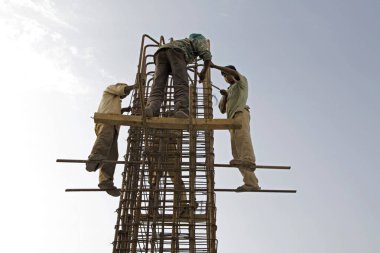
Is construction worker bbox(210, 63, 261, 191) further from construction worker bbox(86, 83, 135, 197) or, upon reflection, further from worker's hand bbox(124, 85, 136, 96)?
construction worker bbox(86, 83, 135, 197)

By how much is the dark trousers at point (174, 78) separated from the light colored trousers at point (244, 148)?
152 centimetres

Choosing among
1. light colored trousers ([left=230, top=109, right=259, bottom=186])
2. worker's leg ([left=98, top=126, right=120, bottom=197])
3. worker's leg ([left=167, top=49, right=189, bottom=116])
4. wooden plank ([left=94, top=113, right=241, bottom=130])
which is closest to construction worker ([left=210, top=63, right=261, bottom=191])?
light colored trousers ([left=230, top=109, right=259, bottom=186])

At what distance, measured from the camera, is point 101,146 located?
7.96m

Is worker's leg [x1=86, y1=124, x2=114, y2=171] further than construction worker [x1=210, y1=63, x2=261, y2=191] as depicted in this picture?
No

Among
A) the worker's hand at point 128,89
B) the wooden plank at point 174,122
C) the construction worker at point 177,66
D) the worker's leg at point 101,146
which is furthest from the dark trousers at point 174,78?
the worker's leg at point 101,146

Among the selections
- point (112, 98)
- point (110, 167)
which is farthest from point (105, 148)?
point (112, 98)

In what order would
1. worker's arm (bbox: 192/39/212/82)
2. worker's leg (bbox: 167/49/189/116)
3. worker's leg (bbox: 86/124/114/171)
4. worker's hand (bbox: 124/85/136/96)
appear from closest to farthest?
worker's leg (bbox: 167/49/189/116) < worker's arm (bbox: 192/39/212/82) < worker's leg (bbox: 86/124/114/171) < worker's hand (bbox: 124/85/136/96)

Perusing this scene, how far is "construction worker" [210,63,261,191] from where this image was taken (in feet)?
25.8

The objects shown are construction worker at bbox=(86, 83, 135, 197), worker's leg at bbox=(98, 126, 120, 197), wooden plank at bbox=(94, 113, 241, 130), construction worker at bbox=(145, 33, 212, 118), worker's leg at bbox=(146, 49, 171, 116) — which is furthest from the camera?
worker's leg at bbox=(98, 126, 120, 197)

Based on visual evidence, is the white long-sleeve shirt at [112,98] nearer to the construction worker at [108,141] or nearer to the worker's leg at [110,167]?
the construction worker at [108,141]

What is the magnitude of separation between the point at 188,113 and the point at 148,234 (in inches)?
70.6

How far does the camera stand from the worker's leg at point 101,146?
771cm

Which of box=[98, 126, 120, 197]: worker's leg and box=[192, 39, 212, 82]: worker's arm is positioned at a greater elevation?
box=[192, 39, 212, 82]: worker's arm

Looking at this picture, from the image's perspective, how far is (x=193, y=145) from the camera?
7559 mm
